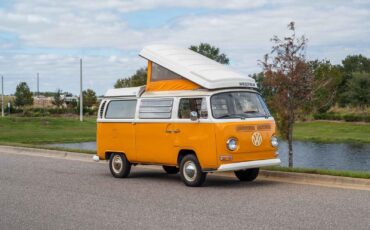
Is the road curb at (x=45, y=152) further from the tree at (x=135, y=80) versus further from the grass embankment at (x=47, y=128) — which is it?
the tree at (x=135, y=80)

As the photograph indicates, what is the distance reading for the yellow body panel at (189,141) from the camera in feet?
42.4

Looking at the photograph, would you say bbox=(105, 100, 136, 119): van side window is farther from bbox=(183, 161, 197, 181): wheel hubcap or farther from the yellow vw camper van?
bbox=(183, 161, 197, 181): wheel hubcap

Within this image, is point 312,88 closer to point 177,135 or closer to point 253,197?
point 177,135

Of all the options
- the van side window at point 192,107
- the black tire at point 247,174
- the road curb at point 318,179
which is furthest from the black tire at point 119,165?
the road curb at point 318,179

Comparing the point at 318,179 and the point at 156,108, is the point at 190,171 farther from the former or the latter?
the point at 318,179

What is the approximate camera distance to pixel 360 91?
65.4 m

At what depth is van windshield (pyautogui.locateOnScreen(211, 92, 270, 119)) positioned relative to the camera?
13234mm

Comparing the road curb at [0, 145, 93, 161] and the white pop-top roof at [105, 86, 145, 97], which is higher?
the white pop-top roof at [105, 86, 145, 97]

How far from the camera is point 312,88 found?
16.8 metres

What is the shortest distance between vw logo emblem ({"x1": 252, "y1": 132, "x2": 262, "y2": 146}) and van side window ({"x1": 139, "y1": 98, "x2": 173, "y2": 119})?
80.5 inches

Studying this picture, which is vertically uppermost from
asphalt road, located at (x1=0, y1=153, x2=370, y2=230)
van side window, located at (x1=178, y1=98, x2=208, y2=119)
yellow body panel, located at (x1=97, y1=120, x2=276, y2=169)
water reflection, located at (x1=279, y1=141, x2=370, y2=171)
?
van side window, located at (x1=178, y1=98, x2=208, y2=119)

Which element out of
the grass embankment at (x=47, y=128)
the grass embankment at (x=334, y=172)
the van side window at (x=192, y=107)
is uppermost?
the van side window at (x=192, y=107)

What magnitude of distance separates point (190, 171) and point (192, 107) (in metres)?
1.34

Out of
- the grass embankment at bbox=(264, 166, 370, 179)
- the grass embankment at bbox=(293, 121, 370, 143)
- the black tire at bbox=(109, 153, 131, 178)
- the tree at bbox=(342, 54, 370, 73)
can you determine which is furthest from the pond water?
the tree at bbox=(342, 54, 370, 73)
